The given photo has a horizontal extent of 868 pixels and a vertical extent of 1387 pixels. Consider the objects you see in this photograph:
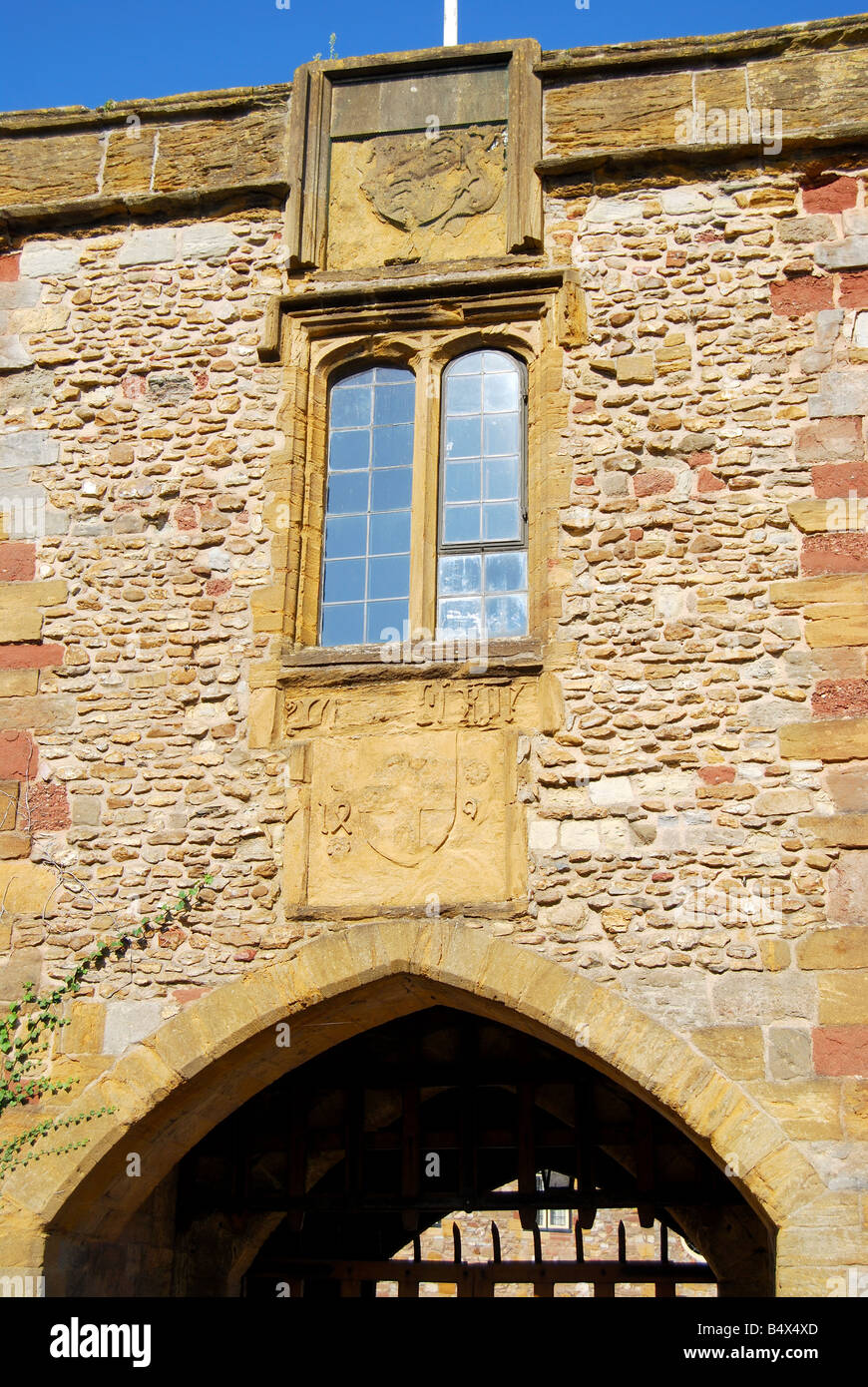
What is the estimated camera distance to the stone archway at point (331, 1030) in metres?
5.84

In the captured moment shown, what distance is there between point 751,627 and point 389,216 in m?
2.74

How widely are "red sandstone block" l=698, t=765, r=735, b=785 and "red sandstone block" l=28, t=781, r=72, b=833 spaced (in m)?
2.67

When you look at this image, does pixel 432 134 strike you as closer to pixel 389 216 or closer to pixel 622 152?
pixel 389 216

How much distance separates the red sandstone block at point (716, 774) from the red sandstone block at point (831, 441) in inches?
56.0

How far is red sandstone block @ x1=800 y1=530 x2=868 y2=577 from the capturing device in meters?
6.52

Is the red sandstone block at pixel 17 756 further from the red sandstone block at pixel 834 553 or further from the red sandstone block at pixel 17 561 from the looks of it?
the red sandstone block at pixel 834 553

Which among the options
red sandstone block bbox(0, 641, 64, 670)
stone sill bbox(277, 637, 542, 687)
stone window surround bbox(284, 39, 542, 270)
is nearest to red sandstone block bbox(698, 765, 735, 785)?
stone sill bbox(277, 637, 542, 687)

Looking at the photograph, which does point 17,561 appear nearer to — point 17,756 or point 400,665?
point 17,756

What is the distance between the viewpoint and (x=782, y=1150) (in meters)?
5.72

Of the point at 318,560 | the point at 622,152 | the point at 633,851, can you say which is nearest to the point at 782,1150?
the point at 633,851

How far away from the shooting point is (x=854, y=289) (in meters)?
6.96

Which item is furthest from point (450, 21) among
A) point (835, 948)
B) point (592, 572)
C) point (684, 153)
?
point (835, 948)

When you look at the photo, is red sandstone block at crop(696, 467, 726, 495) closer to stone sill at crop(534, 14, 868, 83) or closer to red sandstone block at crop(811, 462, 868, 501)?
red sandstone block at crop(811, 462, 868, 501)

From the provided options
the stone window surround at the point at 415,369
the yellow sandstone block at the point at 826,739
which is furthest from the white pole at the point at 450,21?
the yellow sandstone block at the point at 826,739
